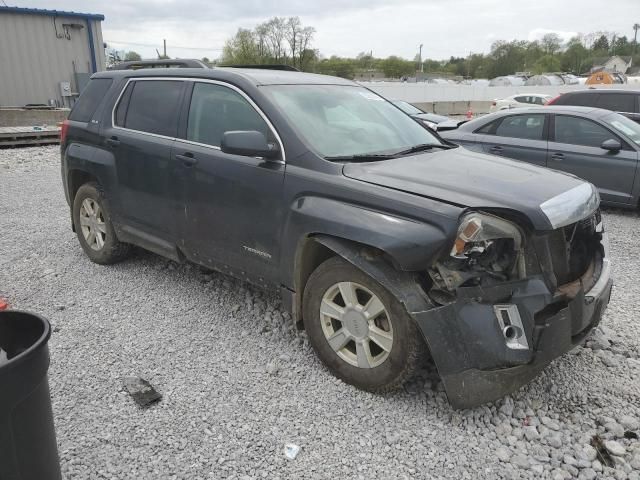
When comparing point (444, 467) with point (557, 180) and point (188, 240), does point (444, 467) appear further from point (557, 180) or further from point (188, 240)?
point (188, 240)

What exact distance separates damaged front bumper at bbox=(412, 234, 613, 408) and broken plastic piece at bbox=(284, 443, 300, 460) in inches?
33.1

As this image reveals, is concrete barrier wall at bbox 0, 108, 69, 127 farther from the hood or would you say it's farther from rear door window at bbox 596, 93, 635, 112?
the hood

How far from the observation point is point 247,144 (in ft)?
10.6

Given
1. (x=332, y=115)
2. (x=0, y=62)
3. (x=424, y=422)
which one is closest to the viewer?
(x=424, y=422)

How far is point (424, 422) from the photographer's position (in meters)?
2.89

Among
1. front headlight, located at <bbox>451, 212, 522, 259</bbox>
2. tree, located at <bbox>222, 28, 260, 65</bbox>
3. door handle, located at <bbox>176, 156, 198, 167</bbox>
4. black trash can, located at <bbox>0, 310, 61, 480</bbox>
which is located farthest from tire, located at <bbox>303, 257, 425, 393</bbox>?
tree, located at <bbox>222, 28, 260, 65</bbox>

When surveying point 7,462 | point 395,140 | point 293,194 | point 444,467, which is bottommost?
point 444,467

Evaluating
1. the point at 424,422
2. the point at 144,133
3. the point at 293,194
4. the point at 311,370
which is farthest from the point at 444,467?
the point at 144,133

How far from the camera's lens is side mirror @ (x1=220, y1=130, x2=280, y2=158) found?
3213mm

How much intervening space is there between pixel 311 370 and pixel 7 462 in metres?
1.83

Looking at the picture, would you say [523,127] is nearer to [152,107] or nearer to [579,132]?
[579,132]

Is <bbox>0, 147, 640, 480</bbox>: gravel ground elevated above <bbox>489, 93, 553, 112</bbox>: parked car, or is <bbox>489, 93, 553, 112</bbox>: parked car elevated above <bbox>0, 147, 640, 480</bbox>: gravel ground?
<bbox>489, 93, 553, 112</bbox>: parked car

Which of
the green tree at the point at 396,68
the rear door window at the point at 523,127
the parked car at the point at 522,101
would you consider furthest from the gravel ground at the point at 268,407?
the green tree at the point at 396,68

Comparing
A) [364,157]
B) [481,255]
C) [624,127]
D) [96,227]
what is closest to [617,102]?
[624,127]
